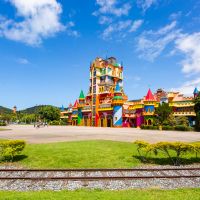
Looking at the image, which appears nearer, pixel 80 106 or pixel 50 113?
pixel 80 106

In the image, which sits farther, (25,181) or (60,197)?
(25,181)

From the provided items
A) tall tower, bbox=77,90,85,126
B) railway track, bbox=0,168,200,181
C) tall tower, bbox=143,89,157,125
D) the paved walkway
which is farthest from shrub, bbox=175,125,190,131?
tall tower, bbox=77,90,85,126

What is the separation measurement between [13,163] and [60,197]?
8.08m

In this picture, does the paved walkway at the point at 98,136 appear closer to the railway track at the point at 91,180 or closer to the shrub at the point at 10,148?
the shrub at the point at 10,148

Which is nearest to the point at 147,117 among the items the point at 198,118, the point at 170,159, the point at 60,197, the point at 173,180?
the point at 198,118

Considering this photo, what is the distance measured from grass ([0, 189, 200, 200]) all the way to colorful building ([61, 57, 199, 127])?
177 feet

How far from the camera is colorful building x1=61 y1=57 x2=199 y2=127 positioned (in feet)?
209

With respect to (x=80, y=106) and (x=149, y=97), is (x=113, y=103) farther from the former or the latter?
(x=80, y=106)

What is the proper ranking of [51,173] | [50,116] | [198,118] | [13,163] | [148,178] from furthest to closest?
[50,116]
[198,118]
[13,163]
[51,173]
[148,178]

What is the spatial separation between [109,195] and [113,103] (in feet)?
198

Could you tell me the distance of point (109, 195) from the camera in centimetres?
873

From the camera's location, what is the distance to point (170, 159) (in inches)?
640

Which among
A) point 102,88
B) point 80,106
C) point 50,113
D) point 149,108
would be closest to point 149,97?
point 149,108

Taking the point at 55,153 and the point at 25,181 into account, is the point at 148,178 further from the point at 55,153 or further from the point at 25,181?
the point at 55,153
